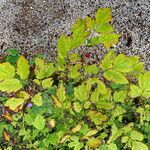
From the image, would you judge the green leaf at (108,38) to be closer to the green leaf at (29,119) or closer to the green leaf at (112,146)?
the green leaf at (112,146)

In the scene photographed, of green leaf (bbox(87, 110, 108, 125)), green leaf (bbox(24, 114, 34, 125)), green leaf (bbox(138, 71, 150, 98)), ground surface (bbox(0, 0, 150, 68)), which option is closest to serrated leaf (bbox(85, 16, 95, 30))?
green leaf (bbox(138, 71, 150, 98))

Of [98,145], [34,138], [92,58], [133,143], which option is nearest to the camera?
[133,143]

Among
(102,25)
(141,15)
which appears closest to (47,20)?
(141,15)

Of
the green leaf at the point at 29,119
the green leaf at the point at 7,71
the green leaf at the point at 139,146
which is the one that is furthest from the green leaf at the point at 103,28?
the green leaf at the point at 29,119

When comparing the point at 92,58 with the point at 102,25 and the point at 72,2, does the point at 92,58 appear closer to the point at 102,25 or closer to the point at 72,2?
the point at 72,2

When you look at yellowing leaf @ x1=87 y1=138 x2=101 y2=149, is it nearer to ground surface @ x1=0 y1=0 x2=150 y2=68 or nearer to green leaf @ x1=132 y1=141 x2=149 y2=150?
green leaf @ x1=132 y1=141 x2=149 y2=150

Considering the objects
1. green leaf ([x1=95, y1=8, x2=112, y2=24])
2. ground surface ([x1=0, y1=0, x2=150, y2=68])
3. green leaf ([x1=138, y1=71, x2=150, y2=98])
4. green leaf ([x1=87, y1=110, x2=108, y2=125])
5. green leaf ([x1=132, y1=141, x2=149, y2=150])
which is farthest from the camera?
ground surface ([x1=0, y1=0, x2=150, y2=68])

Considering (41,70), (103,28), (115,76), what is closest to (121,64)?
(115,76)
